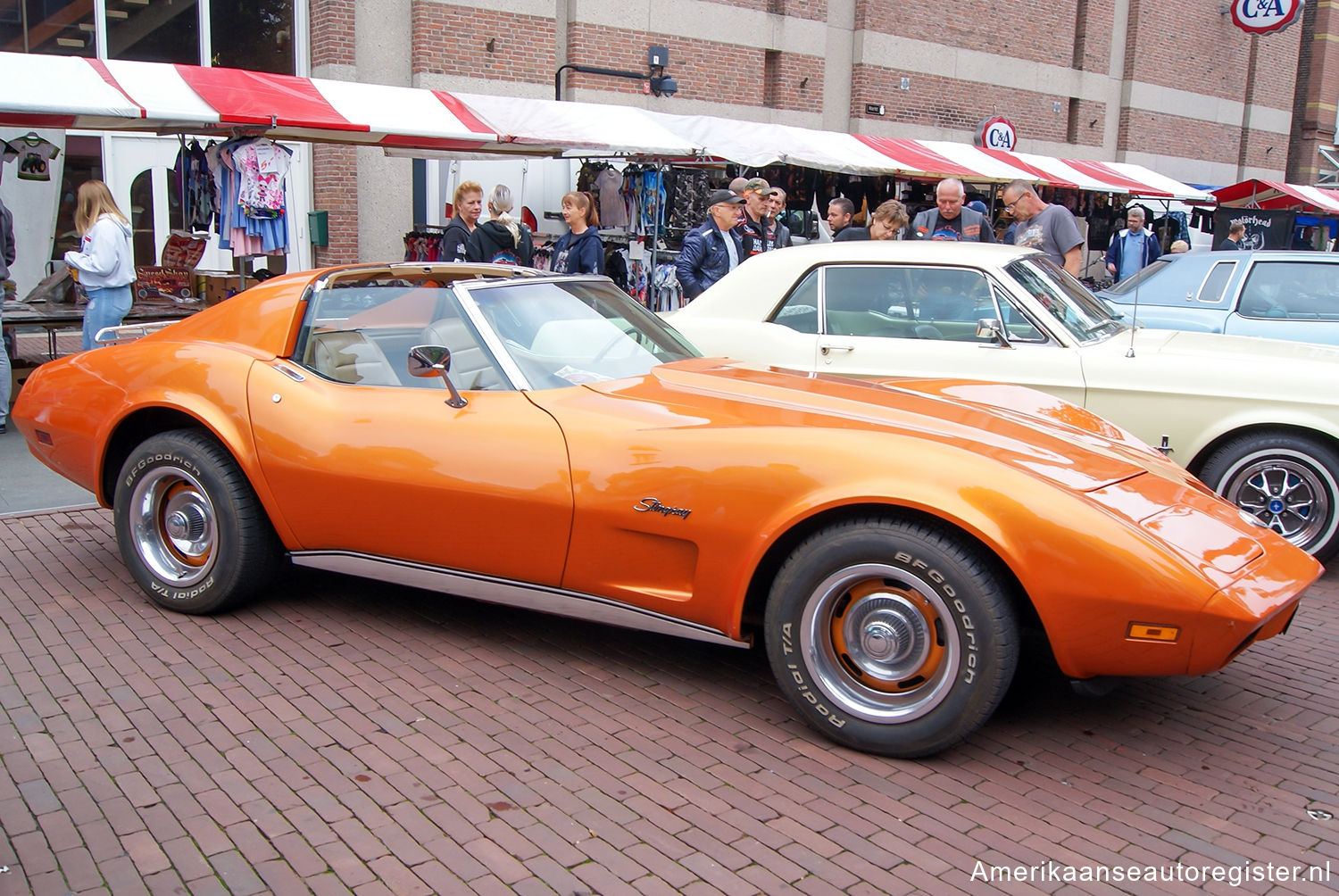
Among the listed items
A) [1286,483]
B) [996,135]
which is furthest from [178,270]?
[996,135]

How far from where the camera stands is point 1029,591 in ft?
10.2

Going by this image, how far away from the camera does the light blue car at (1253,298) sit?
784 centimetres

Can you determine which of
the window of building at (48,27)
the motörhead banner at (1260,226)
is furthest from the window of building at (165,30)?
the motörhead banner at (1260,226)

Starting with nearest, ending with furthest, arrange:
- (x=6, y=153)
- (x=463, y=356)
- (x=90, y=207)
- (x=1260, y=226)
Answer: (x=463, y=356) < (x=90, y=207) < (x=6, y=153) < (x=1260, y=226)

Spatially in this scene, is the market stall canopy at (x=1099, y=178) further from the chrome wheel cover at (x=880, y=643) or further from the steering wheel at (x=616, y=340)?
the chrome wheel cover at (x=880, y=643)

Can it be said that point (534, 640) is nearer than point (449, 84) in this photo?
Yes

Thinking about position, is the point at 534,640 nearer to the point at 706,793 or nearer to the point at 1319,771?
the point at 706,793

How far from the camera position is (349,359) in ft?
14.3

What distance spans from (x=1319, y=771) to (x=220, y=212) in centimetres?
829

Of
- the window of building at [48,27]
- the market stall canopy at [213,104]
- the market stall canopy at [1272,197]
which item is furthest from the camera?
the market stall canopy at [1272,197]

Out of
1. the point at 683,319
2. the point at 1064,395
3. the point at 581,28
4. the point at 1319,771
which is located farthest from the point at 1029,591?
the point at 581,28

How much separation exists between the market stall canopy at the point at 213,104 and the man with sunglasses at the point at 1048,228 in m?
4.50

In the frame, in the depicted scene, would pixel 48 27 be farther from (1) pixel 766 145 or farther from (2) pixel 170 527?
(2) pixel 170 527

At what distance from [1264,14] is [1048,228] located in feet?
68.6
